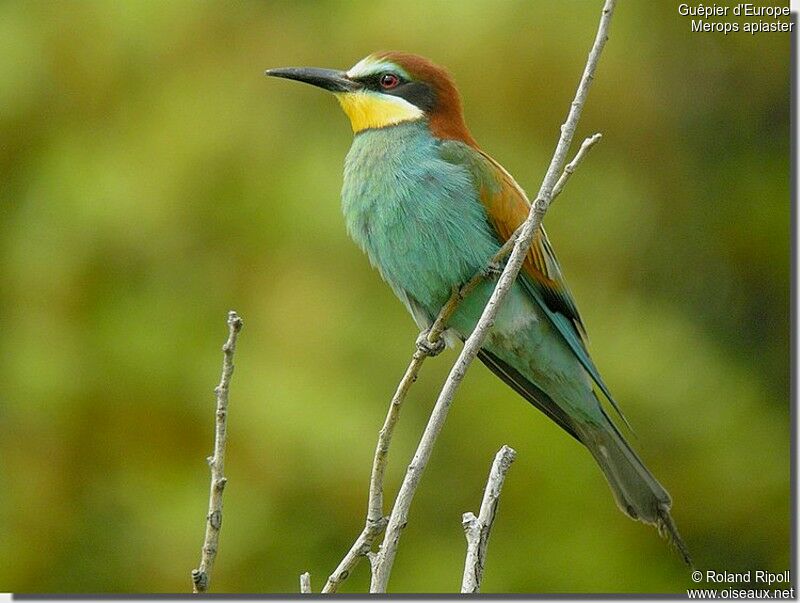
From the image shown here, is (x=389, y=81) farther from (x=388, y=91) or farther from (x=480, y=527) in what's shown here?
(x=480, y=527)

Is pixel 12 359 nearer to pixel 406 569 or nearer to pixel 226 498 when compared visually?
pixel 226 498

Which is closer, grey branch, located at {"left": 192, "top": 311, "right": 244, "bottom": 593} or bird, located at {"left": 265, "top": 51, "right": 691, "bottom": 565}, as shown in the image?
grey branch, located at {"left": 192, "top": 311, "right": 244, "bottom": 593}

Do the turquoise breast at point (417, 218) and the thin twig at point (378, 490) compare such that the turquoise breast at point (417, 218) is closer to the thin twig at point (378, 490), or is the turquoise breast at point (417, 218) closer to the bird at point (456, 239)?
the bird at point (456, 239)

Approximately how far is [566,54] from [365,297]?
31.9 inches

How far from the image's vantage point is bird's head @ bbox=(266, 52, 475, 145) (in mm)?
2330

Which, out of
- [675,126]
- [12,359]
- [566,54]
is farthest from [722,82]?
[12,359]

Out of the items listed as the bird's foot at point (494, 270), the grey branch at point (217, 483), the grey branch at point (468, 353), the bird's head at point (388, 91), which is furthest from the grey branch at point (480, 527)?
the bird's head at point (388, 91)

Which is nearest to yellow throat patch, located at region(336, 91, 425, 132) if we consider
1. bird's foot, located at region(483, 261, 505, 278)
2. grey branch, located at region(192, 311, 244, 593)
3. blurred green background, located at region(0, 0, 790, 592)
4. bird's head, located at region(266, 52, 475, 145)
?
bird's head, located at region(266, 52, 475, 145)

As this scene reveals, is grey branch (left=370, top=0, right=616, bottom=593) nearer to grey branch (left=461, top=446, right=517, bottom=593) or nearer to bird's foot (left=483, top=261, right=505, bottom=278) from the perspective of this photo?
grey branch (left=461, top=446, right=517, bottom=593)

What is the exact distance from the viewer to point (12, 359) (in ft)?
9.49

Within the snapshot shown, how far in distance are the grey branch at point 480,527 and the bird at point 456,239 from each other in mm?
673

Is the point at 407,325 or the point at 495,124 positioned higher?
the point at 495,124

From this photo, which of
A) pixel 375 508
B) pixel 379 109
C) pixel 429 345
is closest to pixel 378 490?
pixel 375 508

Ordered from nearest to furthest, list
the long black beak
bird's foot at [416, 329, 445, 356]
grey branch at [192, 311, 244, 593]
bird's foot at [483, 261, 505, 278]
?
grey branch at [192, 311, 244, 593] < bird's foot at [416, 329, 445, 356] < bird's foot at [483, 261, 505, 278] < the long black beak
